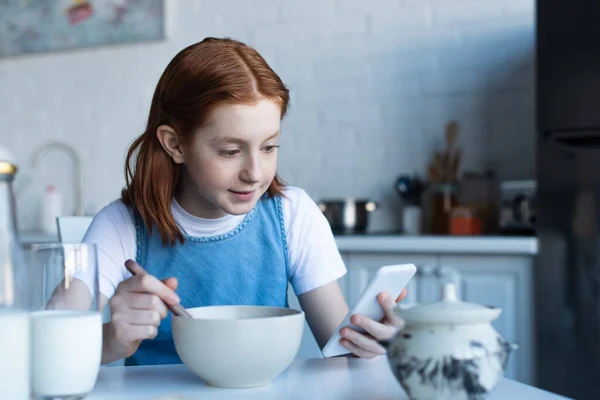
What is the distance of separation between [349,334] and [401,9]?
89.5 inches

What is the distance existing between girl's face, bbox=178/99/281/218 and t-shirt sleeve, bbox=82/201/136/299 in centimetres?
24

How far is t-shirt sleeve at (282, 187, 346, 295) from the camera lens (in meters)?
1.44

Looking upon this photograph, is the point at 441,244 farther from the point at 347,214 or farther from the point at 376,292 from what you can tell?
the point at 376,292

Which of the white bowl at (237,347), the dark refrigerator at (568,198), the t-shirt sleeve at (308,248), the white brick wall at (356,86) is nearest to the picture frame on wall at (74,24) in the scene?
the white brick wall at (356,86)

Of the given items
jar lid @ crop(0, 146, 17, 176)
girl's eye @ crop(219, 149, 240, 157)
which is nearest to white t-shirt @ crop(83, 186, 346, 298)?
girl's eye @ crop(219, 149, 240, 157)

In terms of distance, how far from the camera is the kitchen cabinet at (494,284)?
238cm

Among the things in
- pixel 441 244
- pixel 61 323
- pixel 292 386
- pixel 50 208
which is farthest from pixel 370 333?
pixel 50 208

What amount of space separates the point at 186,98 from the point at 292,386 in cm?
54

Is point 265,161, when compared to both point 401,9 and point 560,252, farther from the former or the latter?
point 401,9

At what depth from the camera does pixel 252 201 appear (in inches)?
47.8

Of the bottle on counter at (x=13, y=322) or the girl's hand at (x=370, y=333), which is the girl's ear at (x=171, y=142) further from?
the bottle on counter at (x=13, y=322)

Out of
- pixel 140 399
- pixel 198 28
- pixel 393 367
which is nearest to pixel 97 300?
pixel 140 399

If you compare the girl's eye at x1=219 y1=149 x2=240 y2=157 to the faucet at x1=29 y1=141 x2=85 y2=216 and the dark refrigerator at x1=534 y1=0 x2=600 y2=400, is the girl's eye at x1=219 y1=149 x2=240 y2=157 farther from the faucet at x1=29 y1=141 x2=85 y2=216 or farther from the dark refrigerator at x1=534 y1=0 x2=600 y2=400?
the faucet at x1=29 y1=141 x2=85 y2=216

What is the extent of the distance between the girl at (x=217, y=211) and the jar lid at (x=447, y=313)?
0.29 m
